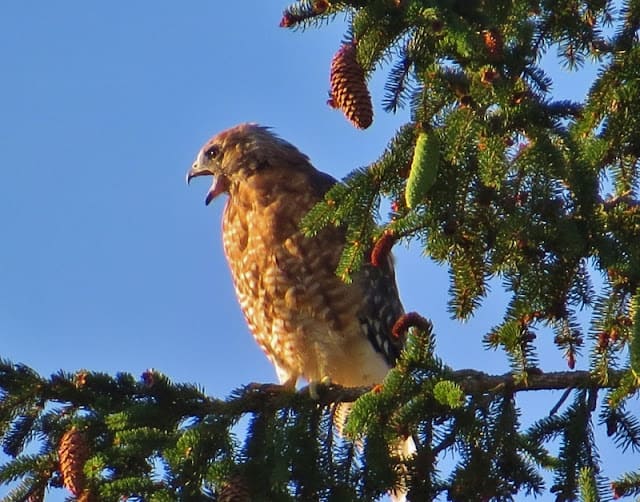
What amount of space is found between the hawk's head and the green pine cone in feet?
10.9

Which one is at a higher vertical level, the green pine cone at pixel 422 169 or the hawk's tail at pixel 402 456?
the green pine cone at pixel 422 169

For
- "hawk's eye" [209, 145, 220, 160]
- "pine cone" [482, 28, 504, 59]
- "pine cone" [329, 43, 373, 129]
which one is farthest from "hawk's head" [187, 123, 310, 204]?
"pine cone" [482, 28, 504, 59]

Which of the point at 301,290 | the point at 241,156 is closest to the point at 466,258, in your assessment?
the point at 301,290

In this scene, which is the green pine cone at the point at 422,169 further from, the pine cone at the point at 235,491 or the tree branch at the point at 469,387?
the pine cone at the point at 235,491

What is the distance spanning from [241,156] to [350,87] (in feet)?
10.4

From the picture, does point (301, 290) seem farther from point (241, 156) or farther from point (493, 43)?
point (493, 43)

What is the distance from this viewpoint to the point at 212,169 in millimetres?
6676

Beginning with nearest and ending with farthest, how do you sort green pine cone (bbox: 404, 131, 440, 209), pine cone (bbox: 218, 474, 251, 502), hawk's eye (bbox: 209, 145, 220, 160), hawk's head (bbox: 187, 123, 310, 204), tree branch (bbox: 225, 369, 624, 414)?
green pine cone (bbox: 404, 131, 440, 209) → pine cone (bbox: 218, 474, 251, 502) → tree branch (bbox: 225, 369, 624, 414) → hawk's head (bbox: 187, 123, 310, 204) → hawk's eye (bbox: 209, 145, 220, 160)

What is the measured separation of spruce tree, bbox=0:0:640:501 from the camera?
3240 mm

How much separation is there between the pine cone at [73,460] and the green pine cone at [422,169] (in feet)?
4.04

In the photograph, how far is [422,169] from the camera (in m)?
3.04

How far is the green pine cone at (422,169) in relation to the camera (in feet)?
9.95

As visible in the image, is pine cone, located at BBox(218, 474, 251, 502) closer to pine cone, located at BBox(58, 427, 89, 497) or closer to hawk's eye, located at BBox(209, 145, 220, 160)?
pine cone, located at BBox(58, 427, 89, 497)

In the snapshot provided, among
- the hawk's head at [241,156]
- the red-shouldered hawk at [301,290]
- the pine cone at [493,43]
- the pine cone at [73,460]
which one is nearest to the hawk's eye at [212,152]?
the hawk's head at [241,156]
